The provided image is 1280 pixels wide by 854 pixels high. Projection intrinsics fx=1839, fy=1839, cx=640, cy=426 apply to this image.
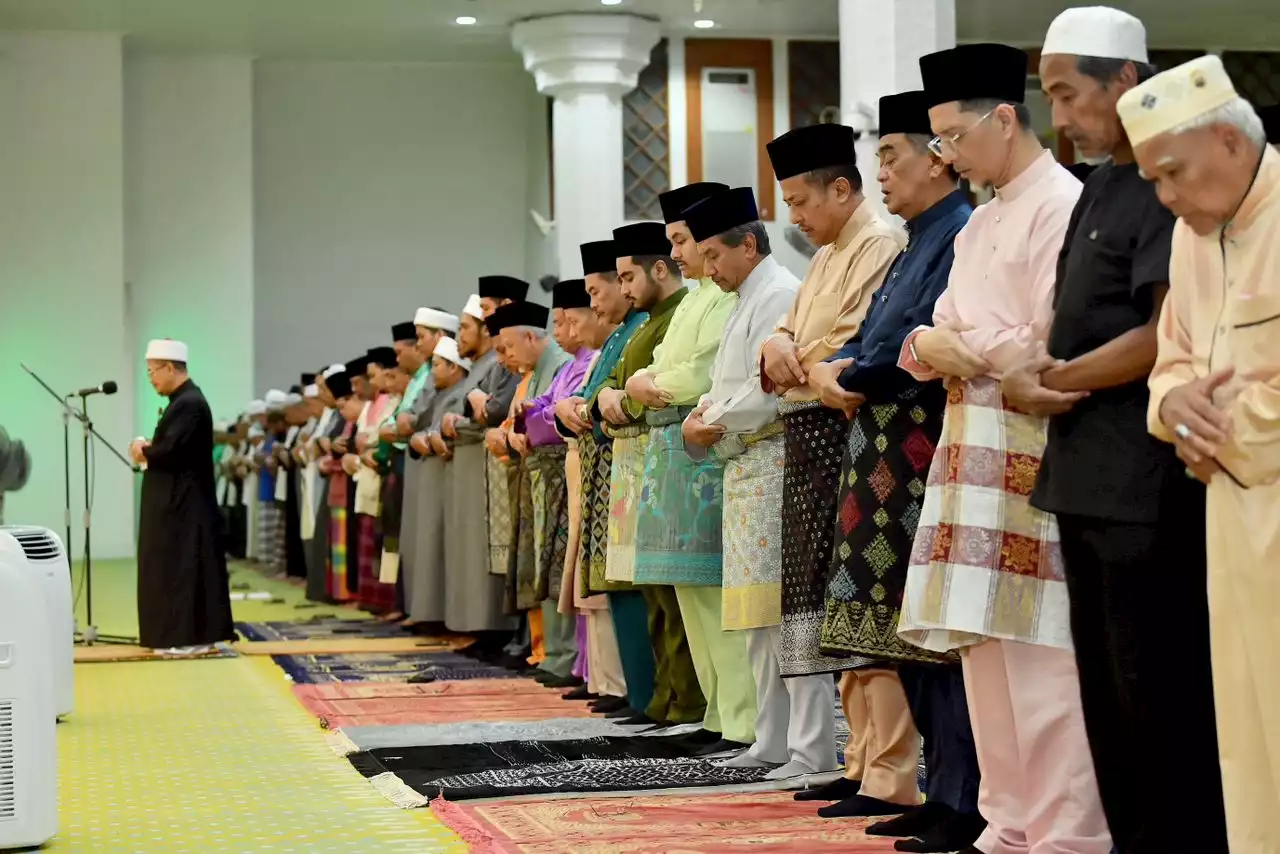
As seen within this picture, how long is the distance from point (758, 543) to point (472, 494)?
3.80 meters

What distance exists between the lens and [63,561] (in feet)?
21.9

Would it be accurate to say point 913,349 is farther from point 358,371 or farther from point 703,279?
point 358,371

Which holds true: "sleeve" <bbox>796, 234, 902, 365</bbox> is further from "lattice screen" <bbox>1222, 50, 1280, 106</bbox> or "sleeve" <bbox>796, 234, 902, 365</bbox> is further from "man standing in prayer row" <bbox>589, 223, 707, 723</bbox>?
"lattice screen" <bbox>1222, 50, 1280, 106</bbox>

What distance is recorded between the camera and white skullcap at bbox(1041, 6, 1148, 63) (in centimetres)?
308

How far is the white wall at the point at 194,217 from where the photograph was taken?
1828 cm

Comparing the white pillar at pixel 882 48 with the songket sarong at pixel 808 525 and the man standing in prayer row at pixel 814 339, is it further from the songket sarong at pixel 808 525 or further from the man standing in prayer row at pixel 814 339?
the songket sarong at pixel 808 525

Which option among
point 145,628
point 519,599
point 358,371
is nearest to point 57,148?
point 358,371

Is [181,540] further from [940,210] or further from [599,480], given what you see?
[940,210]

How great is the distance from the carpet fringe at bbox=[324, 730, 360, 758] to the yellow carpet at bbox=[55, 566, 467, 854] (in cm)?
5

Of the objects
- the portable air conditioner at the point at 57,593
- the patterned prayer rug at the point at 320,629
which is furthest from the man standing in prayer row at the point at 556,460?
the patterned prayer rug at the point at 320,629

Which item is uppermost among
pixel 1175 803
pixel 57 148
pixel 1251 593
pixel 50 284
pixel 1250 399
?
pixel 57 148

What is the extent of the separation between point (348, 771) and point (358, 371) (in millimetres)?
6729

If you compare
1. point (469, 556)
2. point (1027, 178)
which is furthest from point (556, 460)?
point (1027, 178)

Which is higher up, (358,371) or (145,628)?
(358,371)
